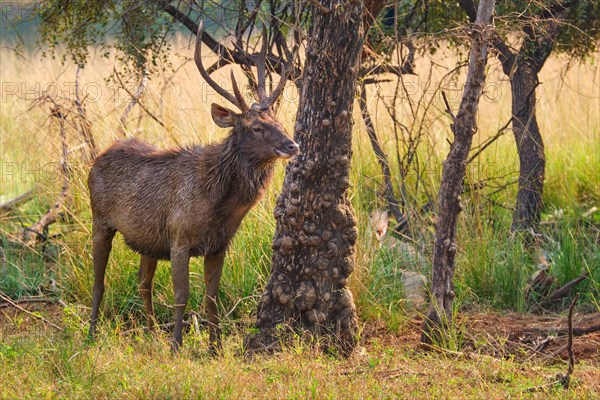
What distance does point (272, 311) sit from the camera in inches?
241

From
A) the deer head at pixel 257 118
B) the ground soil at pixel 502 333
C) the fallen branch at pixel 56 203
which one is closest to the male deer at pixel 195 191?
the deer head at pixel 257 118

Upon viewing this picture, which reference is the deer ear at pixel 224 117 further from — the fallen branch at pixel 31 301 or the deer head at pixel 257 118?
the fallen branch at pixel 31 301

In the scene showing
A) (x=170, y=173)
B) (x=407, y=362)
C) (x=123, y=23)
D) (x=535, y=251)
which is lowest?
(x=407, y=362)

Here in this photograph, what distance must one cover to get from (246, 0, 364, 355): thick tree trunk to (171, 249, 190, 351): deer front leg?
49 cm

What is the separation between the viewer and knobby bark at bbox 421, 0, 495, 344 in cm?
576

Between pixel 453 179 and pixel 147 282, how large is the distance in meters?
2.45

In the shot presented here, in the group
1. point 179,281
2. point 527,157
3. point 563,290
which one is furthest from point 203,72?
point 527,157

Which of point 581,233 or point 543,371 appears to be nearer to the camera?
point 543,371

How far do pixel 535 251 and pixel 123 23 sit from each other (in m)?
4.13

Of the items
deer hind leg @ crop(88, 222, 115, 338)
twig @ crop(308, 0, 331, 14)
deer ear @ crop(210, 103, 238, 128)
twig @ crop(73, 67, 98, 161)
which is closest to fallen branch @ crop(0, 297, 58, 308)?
deer hind leg @ crop(88, 222, 115, 338)

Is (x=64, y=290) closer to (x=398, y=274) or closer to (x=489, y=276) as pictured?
(x=398, y=274)

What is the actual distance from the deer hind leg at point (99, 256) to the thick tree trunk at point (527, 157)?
379 centimetres

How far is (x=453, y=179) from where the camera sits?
19.3 ft

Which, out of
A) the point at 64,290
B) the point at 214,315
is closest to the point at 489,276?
the point at 214,315
